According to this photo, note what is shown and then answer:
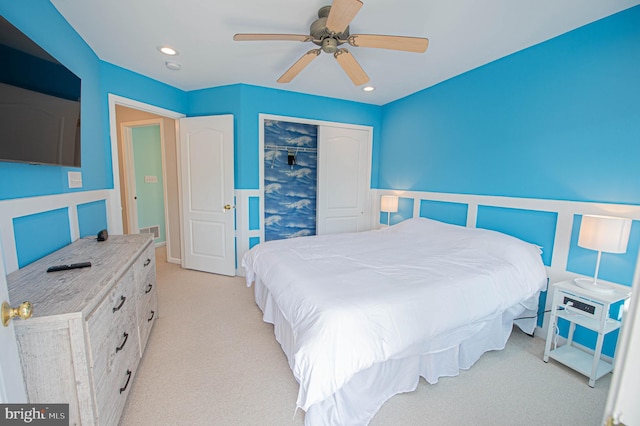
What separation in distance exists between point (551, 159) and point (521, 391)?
74.1 inches

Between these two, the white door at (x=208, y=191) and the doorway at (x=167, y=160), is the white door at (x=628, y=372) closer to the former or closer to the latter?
the white door at (x=208, y=191)

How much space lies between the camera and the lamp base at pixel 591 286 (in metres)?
1.86

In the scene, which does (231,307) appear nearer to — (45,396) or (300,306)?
(300,306)

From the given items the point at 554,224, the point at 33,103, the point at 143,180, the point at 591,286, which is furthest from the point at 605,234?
the point at 143,180

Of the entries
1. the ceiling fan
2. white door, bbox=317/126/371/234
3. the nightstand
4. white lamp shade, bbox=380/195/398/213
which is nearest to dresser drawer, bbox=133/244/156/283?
the ceiling fan

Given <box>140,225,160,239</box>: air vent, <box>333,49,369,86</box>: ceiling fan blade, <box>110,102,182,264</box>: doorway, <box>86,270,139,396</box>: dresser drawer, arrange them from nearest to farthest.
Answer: <box>86,270,139,396</box>: dresser drawer → <box>333,49,369,86</box>: ceiling fan blade → <box>110,102,182,264</box>: doorway → <box>140,225,160,239</box>: air vent

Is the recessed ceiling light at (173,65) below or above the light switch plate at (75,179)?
above

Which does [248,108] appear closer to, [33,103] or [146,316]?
[33,103]

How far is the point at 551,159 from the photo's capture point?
7.56 ft

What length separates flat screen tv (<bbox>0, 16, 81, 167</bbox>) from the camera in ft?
4.00

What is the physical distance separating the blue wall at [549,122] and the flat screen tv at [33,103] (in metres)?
3.57

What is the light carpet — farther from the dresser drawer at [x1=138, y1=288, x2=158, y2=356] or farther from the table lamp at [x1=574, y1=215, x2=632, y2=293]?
the table lamp at [x1=574, y1=215, x2=632, y2=293]

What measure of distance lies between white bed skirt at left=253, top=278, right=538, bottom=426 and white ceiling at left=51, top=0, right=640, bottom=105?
2232 mm

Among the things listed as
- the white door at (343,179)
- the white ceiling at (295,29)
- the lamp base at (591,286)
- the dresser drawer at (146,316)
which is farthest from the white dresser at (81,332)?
the lamp base at (591,286)
